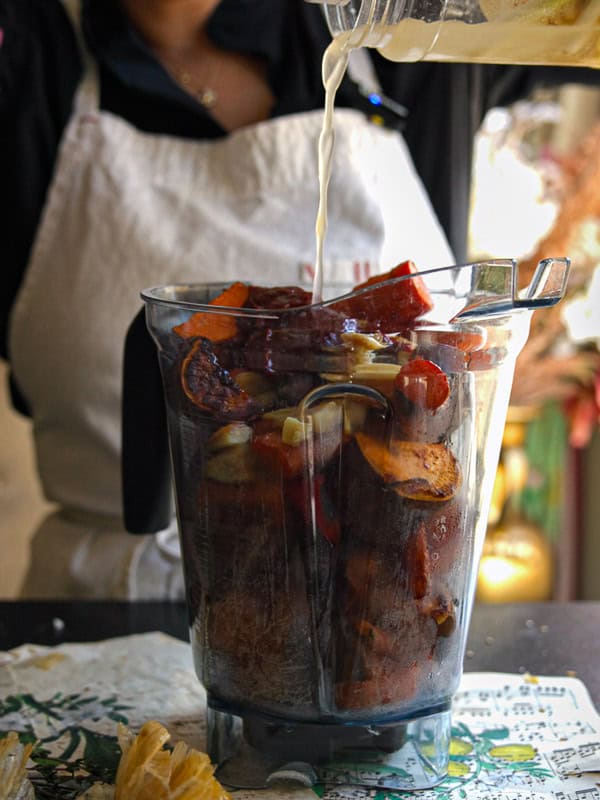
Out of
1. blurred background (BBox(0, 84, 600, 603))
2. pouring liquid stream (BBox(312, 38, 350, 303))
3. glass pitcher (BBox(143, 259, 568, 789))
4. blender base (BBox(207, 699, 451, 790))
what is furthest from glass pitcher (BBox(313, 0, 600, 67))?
blurred background (BBox(0, 84, 600, 603))

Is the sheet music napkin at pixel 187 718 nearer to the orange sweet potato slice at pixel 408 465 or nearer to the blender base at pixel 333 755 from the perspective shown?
the blender base at pixel 333 755

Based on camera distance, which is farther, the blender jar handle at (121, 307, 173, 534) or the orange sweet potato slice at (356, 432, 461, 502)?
the blender jar handle at (121, 307, 173, 534)

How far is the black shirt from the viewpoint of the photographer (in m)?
0.84

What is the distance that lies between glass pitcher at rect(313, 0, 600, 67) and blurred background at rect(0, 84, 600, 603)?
67 centimetres

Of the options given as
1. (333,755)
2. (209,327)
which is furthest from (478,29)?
(333,755)

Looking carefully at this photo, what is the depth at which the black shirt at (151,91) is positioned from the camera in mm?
839

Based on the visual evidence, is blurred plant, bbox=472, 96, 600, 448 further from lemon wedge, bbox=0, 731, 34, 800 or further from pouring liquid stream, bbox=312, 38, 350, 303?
lemon wedge, bbox=0, 731, 34, 800

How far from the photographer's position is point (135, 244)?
2.69 feet

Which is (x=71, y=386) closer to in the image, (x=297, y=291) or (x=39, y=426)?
(x=39, y=426)

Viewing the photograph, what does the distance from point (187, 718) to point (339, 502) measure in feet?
0.61

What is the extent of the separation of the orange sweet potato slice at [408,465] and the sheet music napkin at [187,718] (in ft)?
0.49

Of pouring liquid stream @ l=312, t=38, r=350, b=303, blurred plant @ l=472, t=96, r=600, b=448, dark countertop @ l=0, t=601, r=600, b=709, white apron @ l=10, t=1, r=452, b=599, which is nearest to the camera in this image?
pouring liquid stream @ l=312, t=38, r=350, b=303

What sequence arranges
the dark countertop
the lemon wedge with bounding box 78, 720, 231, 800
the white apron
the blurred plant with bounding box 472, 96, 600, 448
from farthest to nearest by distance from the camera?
the blurred plant with bounding box 472, 96, 600, 448 < the white apron < the dark countertop < the lemon wedge with bounding box 78, 720, 231, 800

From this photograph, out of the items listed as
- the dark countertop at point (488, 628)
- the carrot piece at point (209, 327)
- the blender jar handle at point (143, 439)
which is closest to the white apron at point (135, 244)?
the dark countertop at point (488, 628)
